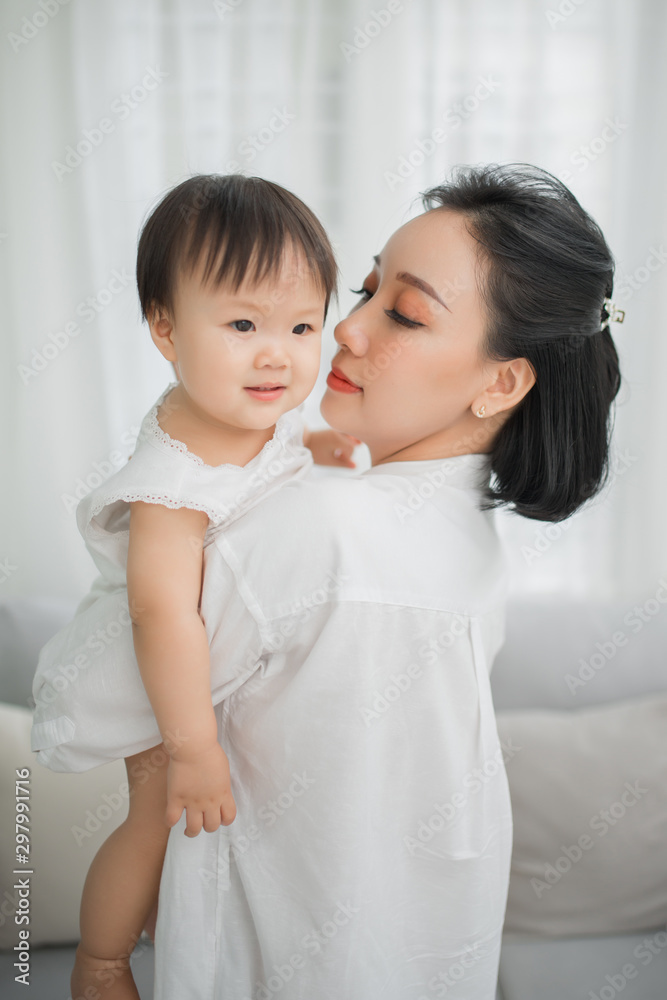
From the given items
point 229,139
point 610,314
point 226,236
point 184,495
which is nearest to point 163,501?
point 184,495

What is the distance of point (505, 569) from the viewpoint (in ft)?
4.06

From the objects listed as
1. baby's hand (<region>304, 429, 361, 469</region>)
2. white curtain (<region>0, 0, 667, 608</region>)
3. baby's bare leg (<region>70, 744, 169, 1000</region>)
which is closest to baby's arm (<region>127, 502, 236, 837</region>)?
baby's bare leg (<region>70, 744, 169, 1000</region>)

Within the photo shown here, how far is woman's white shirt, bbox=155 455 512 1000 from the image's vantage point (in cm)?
98

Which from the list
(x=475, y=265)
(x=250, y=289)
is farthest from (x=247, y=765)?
(x=475, y=265)

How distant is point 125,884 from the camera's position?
1.11 m

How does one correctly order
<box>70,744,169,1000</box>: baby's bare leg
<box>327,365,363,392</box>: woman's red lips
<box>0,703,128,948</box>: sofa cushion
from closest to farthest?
<box>70,744,169,1000</box>: baby's bare leg < <box>327,365,363,392</box>: woman's red lips < <box>0,703,128,948</box>: sofa cushion

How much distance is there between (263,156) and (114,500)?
1.63 metres

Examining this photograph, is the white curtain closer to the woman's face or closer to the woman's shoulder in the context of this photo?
the woman's face

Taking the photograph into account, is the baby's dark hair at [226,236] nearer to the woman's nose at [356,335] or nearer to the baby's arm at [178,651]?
the woman's nose at [356,335]

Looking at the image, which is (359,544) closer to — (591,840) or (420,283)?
(420,283)

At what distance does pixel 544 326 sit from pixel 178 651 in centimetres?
73

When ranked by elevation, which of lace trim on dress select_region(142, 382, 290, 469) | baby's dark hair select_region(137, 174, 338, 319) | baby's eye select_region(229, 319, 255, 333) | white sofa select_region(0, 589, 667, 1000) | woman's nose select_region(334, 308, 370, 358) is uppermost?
baby's dark hair select_region(137, 174, 338, 319)

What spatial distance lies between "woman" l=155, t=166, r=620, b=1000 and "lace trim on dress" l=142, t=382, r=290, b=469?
7cm

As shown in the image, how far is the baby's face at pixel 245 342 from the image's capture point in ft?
3.13
